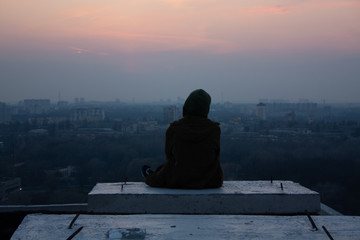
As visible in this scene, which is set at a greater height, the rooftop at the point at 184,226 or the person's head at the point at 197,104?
the person's head at the point at 197,104

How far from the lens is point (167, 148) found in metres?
3.37

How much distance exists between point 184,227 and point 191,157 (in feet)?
4.89

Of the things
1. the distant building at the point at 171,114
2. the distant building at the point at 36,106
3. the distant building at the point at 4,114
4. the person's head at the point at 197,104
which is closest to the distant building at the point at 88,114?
the distant building at the point at 4,114

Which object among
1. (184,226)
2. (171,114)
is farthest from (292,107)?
(184,226)

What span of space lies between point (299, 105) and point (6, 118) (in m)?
66.7

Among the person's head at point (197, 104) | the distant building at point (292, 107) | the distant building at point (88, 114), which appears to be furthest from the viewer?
the distant building at point (292, 107)

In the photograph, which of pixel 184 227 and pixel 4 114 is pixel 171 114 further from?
pixel 184 227

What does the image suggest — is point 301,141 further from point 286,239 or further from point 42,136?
point 286,239

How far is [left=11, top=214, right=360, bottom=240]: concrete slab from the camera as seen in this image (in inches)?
64.9

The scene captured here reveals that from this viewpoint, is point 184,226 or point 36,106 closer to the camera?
point 184,226

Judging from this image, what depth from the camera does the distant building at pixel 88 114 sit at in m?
68.4

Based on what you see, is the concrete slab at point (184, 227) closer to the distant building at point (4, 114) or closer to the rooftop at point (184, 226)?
the rooftop at point (184, 226)

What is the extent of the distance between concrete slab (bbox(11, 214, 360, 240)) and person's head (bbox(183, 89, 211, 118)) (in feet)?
5.21

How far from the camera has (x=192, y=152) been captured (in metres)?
3.23
